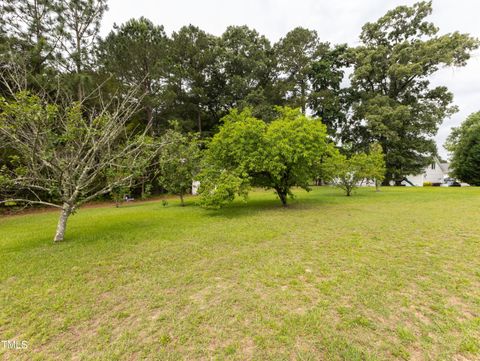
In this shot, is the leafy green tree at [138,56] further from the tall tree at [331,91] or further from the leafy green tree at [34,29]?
the tall tree at [331,91]

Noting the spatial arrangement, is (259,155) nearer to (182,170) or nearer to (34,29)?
(182,170)

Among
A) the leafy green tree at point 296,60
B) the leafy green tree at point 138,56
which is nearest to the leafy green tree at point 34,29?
the leafy green tree at point 138,56

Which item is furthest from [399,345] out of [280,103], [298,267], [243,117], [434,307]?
[280,103]

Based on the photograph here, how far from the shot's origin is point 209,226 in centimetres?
762

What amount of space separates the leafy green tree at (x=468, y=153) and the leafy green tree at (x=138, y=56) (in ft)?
105

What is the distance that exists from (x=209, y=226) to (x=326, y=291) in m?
4.96

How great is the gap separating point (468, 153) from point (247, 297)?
3244 cm

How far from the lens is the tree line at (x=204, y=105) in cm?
596

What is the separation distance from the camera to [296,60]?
26.9 m

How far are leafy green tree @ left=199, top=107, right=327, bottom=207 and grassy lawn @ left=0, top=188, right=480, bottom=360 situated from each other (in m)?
4.08

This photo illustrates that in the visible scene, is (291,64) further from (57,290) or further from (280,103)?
(57,290)

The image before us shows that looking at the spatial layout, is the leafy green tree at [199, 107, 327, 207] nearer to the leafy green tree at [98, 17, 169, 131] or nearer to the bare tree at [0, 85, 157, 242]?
the bare tree at [0, 85, 157, 242]

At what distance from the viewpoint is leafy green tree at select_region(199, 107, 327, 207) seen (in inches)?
382

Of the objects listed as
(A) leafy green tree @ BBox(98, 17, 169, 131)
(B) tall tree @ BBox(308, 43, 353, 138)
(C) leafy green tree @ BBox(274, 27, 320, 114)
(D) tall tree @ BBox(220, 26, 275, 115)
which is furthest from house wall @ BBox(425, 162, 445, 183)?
(A) leafy green tree @ BBox(98, 17, 169, 131)
